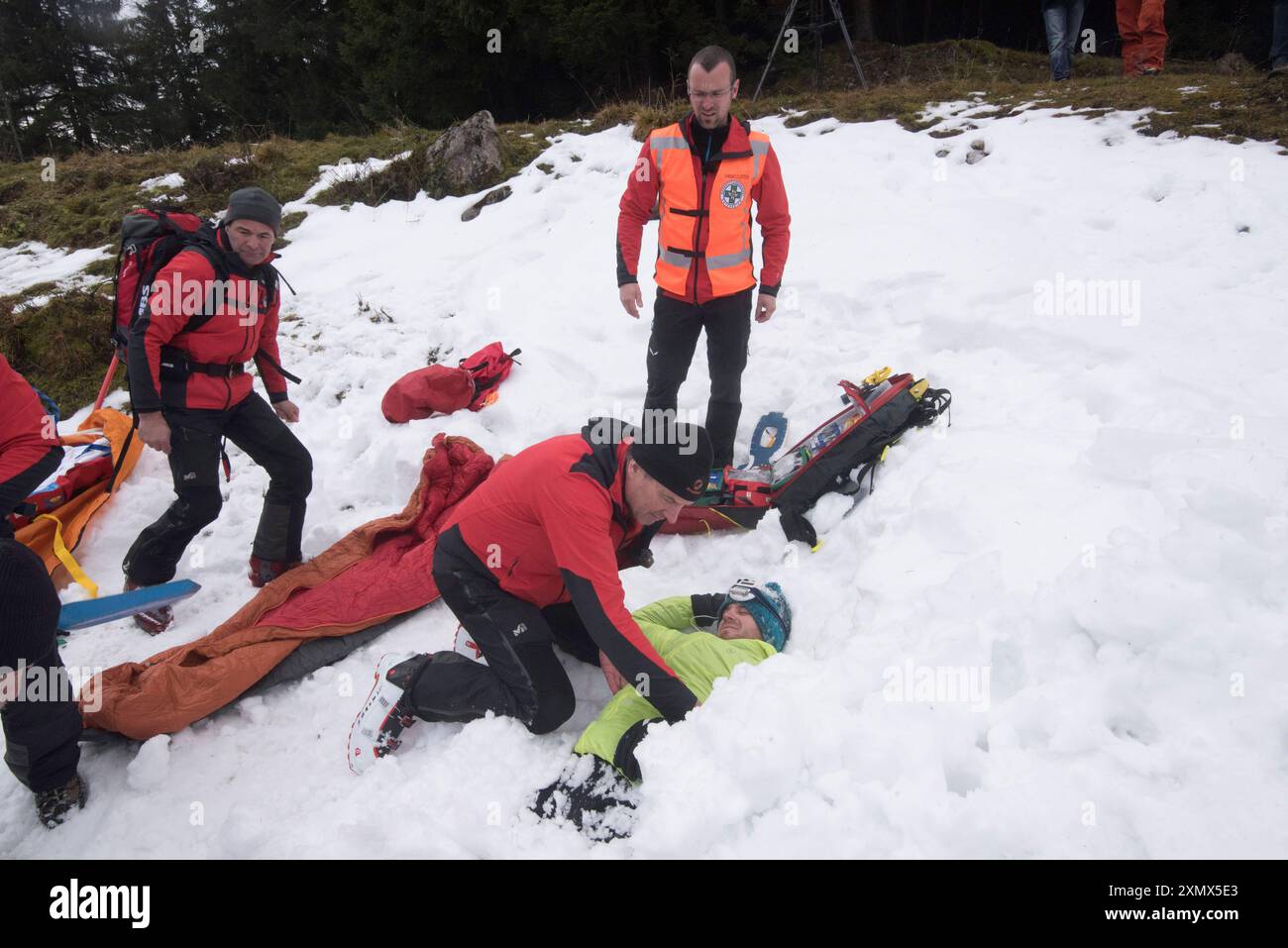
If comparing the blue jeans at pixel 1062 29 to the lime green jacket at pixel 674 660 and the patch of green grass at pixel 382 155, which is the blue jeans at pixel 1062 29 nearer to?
the patch of green grass at pixel 382 155

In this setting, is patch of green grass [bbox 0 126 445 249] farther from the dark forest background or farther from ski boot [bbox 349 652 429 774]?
ski boot [bbox 349 652 429 774]

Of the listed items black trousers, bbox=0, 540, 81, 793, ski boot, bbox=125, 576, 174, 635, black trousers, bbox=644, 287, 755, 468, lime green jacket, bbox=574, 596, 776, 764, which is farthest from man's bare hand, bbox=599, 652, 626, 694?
ski boot, bbox=125, 576, 174, 635

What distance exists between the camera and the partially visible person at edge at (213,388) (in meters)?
3.26

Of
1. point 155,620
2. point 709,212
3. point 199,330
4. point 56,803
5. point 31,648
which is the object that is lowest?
point 56,803

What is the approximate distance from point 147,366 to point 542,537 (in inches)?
80.8

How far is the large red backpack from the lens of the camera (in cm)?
324

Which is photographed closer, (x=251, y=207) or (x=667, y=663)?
(x=667, y=663)

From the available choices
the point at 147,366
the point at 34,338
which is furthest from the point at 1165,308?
the point at 34,338

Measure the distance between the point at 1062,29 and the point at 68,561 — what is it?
11.7m

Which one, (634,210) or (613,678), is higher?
(634,210)

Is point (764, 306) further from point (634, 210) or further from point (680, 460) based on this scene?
point (680, 460)

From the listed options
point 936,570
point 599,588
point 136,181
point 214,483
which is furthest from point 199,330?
point 136,181

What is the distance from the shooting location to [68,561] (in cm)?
402

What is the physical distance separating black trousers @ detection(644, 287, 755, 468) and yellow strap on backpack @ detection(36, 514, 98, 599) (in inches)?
127
